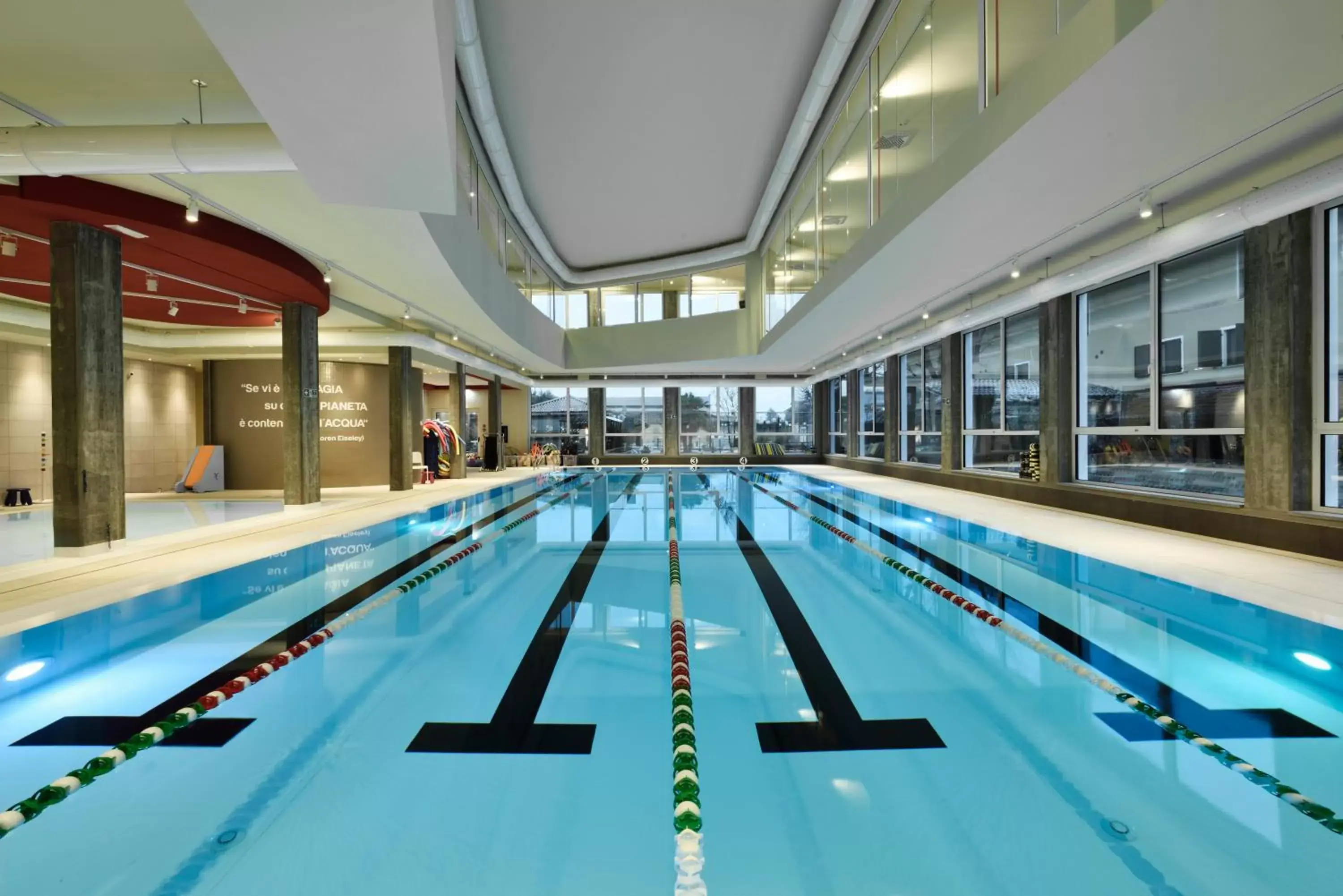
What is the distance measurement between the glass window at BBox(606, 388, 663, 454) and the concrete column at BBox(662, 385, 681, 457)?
0.43 m

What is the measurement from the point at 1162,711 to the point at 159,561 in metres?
7.03

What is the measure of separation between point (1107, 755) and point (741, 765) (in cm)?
130

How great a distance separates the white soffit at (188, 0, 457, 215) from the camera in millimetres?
3082

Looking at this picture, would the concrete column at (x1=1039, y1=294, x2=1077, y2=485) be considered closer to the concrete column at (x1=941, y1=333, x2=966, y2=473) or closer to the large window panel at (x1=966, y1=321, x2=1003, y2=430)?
the large window panel at (x1=966, y1=321, x2=1003, y2=430)

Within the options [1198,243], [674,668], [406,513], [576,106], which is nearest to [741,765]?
[674,668]

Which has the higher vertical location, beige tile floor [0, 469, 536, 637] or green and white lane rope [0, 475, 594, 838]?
beige tile floor [0, 469, 536, 637]

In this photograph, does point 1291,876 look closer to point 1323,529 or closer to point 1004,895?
point 1004,895

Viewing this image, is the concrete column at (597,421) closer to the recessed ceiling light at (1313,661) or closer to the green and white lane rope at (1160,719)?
the green and white lane rope at (1160,719)

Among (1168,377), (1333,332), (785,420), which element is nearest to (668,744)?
(1333,332)

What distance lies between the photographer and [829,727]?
2.66 metres

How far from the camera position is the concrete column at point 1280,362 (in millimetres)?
5414

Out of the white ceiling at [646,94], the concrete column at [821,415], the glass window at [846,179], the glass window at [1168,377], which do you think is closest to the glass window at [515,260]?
the white ceiling at [646,94]

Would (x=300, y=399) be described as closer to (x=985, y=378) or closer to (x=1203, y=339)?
(x=985, y=378)

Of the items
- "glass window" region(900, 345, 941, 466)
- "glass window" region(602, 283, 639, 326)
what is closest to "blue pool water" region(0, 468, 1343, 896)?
"glass window" region(900, 345, 941, 466)
